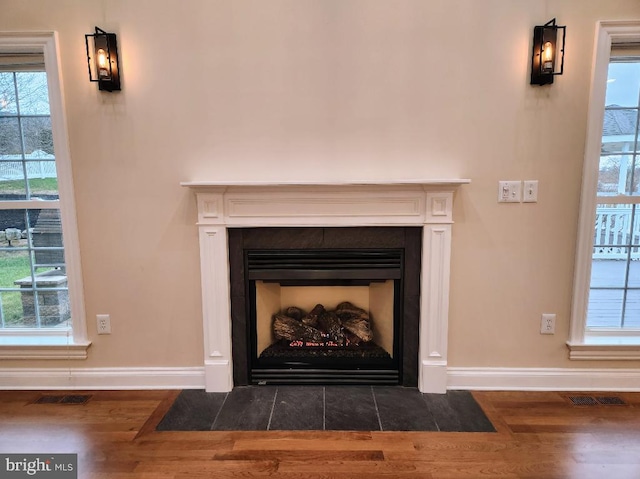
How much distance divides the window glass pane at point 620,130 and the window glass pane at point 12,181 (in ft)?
11.3

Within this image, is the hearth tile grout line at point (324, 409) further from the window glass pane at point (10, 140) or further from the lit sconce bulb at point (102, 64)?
the window glass pane at point (10, 140)

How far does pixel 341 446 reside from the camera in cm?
169

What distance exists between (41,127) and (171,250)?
1092 millimetres

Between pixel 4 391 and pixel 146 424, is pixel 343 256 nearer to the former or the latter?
pixel 146 424

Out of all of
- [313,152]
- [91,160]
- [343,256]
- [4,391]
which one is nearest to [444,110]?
[313,152]

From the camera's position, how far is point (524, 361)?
7.06 feet

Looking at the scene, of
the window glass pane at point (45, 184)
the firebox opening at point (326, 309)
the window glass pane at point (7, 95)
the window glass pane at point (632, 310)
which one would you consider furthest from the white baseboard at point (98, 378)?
the window glass pane at point (632, 310)

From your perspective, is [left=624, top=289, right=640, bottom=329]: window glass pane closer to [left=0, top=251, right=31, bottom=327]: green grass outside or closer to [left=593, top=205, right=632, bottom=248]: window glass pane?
[left=593, top=205, right=632, bottom=248]: window glass pane

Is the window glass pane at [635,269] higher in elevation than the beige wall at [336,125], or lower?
lower

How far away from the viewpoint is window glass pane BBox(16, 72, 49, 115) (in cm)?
211

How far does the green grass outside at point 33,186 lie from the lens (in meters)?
2.19

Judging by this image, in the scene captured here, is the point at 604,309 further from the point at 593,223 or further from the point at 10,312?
the point at 10,312

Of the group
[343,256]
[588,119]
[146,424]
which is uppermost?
[588,119]

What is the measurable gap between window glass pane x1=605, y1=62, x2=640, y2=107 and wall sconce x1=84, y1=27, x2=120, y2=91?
274 cm
